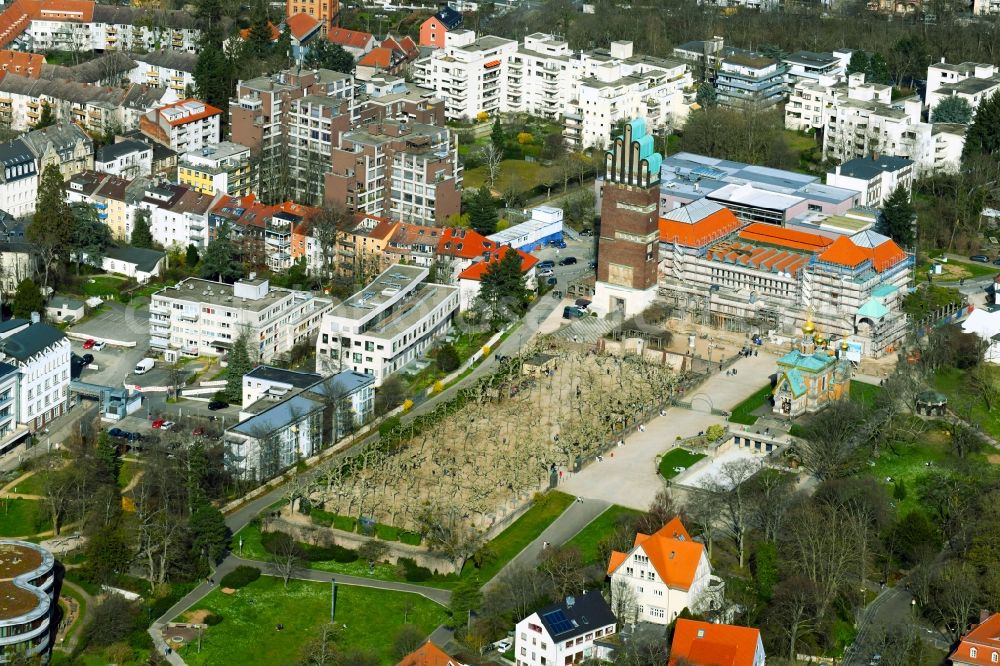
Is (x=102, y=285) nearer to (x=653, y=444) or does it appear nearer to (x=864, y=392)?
(x=653, y=444)

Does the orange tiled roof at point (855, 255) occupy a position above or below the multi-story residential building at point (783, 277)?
above

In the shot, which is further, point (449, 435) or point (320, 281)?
point (320, 281)

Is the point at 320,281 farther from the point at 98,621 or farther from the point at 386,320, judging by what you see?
the point at 98,621

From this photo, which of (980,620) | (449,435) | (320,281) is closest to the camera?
(980,620)

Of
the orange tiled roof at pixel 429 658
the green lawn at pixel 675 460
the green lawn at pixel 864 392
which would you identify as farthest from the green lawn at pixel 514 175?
the orange tiled roof at pixel 429 658

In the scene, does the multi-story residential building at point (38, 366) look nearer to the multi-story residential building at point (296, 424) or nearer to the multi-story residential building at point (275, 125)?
the multi-story residential building at point (296, 424)

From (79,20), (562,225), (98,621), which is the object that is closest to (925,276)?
(562,225)
